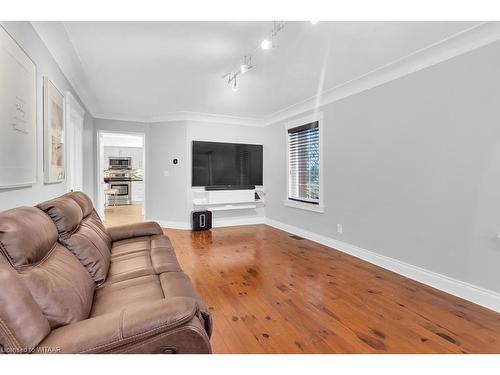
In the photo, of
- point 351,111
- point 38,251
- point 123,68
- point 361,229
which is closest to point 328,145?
point 351,111

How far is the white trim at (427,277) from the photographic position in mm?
2246

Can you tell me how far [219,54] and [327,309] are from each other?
103 inches

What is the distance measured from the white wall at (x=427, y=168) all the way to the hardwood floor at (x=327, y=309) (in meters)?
0.40

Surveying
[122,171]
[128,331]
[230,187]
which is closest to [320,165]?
[230,187]

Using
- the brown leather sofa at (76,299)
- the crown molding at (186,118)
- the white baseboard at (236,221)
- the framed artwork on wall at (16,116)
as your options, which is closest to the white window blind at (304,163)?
the white baseboard at (236,221)

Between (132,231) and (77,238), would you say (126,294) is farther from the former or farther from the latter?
(132,231)

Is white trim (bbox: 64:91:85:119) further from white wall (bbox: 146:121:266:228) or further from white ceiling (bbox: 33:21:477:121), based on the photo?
white wall (bbox: 146:121:266:228)

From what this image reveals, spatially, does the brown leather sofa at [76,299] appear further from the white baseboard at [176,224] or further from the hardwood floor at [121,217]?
the hardwood floor at [121,217]

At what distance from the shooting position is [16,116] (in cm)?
166

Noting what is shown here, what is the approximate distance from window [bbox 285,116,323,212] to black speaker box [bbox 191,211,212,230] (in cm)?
159

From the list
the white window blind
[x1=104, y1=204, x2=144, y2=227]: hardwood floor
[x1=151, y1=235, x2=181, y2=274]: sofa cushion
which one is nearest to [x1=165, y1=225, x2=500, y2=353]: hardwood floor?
[x1=151, y1=235, x2=181, y2=274]: sofa cushion

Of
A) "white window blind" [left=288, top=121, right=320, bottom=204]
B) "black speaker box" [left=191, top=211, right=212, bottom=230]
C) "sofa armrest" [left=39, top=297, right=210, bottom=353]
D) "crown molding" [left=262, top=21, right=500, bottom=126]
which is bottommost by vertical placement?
"black speaker box" [left=191, top=211, right=212, bottom=230]

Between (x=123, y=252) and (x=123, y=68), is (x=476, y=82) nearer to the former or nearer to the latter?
(x=123, y=252)

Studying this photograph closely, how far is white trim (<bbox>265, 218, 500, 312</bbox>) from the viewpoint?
2.25 metres
